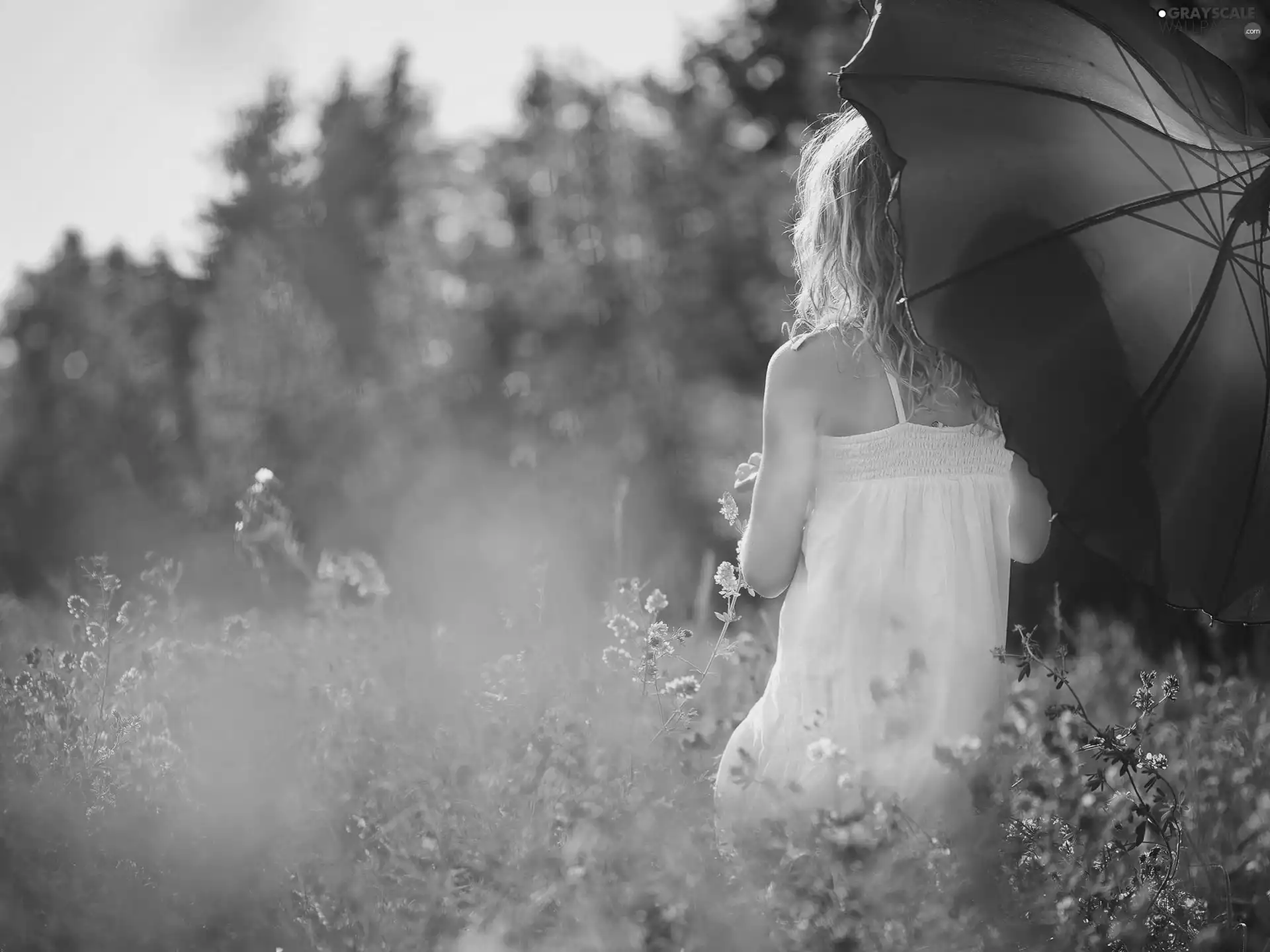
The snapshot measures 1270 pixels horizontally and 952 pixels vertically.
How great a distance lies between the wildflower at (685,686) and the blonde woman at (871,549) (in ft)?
0.51

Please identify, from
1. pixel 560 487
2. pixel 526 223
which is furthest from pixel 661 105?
pixel 560 487

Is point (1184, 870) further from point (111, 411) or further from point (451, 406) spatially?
point (111, 411)

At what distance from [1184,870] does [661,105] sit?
515 inches

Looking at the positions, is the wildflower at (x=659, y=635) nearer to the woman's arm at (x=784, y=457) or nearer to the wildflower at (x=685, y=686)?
the wildflower at (x=685, y=686)

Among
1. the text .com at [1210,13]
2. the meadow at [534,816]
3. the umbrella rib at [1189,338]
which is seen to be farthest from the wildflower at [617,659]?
the text .com at [1210,13]

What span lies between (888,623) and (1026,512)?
1.41 feet

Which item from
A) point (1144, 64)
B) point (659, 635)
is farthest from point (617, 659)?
point (1144, 64)

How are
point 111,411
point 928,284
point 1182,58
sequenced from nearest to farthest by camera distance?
point 928,284 < point 1182,58 < point 111,411

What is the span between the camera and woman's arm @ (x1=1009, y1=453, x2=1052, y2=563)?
2.45 meters

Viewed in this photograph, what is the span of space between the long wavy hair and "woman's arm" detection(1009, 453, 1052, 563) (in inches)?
5.3

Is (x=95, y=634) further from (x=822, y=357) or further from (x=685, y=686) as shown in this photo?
(x=822, y=357)

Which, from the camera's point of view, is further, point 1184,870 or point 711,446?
point 711,446

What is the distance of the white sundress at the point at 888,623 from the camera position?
2254 millimetres

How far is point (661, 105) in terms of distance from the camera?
1452 centimetres
